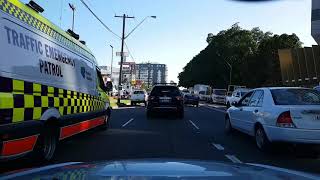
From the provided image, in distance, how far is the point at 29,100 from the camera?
812cm

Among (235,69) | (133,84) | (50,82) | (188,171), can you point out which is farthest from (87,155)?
(133,84)

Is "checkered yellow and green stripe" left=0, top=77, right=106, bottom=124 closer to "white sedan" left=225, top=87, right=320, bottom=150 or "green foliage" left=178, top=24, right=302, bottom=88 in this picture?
"white sedan" left=225, top=87, right=320, bottom=150

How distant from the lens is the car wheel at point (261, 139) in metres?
11.0

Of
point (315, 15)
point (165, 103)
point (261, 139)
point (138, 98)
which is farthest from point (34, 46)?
point (315, 15)

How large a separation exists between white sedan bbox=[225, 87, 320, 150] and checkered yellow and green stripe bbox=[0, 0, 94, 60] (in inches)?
173

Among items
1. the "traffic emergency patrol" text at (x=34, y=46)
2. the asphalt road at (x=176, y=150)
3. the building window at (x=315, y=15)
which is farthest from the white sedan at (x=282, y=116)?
the building window at (x=315, y=15)

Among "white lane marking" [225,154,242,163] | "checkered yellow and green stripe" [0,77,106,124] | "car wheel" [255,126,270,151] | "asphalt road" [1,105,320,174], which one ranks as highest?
"checkered yellow and green stripe" [0,77,106,124]

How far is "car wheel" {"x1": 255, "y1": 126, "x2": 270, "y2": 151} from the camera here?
36.2 ft

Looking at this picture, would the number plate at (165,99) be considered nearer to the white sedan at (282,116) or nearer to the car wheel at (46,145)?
the white sedan at (282,116)

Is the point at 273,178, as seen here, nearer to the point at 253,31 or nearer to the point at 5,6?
the point at 5,6

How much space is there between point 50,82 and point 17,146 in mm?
1988

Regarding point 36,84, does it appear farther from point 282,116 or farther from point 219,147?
point 219,147

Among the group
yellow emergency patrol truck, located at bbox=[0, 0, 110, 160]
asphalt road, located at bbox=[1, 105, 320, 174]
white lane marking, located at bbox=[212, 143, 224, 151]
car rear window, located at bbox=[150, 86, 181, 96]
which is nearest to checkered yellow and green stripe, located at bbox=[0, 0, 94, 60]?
yellow emergency patrol truck, located at bbox=[0, 0, 110, 160]

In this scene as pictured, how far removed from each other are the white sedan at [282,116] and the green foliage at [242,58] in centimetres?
5798
